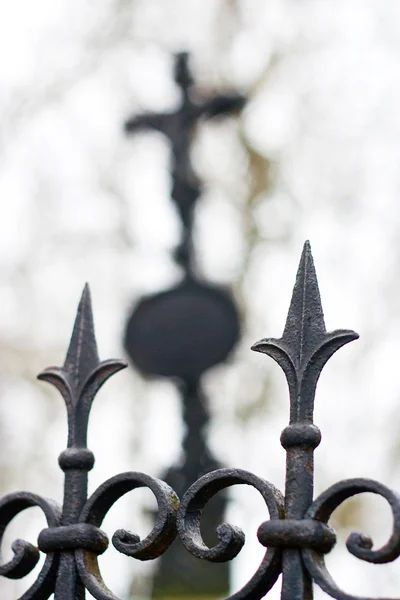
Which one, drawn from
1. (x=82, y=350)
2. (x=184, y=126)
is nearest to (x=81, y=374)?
(x=82, y=350)

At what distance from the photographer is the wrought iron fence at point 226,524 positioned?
3.71ft

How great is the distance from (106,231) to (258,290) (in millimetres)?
1856

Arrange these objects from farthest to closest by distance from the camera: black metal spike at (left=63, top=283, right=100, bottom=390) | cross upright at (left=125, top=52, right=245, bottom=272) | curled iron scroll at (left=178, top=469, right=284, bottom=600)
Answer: cross upright at (left=125, top=52, right=245, bottom=272)
black metal spike at (left=63, top=283, right=100, bottom=390)
curled iron scroll at (left=178, top=469, right=284, bottom=600)

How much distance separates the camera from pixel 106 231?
10.3m

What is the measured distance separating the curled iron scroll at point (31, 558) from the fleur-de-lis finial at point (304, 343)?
401mm

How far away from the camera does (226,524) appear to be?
118 cm

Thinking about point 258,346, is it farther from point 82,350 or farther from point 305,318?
point 82,350

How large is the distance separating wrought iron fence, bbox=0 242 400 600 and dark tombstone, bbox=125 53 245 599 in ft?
7.88

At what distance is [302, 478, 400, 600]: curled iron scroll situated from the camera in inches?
41.6

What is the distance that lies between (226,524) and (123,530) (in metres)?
0.18

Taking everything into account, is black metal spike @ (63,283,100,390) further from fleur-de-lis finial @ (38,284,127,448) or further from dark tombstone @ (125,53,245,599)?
dark tombstone @ (125,53,245,599)

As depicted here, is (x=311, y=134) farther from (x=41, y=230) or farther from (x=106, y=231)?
(x=41, y=230)

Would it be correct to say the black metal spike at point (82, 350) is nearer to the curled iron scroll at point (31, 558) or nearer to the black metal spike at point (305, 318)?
the curled iron scroll at point (31, 558)

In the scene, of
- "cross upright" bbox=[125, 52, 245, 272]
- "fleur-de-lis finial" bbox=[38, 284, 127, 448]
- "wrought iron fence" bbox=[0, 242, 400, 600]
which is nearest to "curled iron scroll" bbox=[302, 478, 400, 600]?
"wrought iron fence" bbox=[0, 242, 400, 600]
